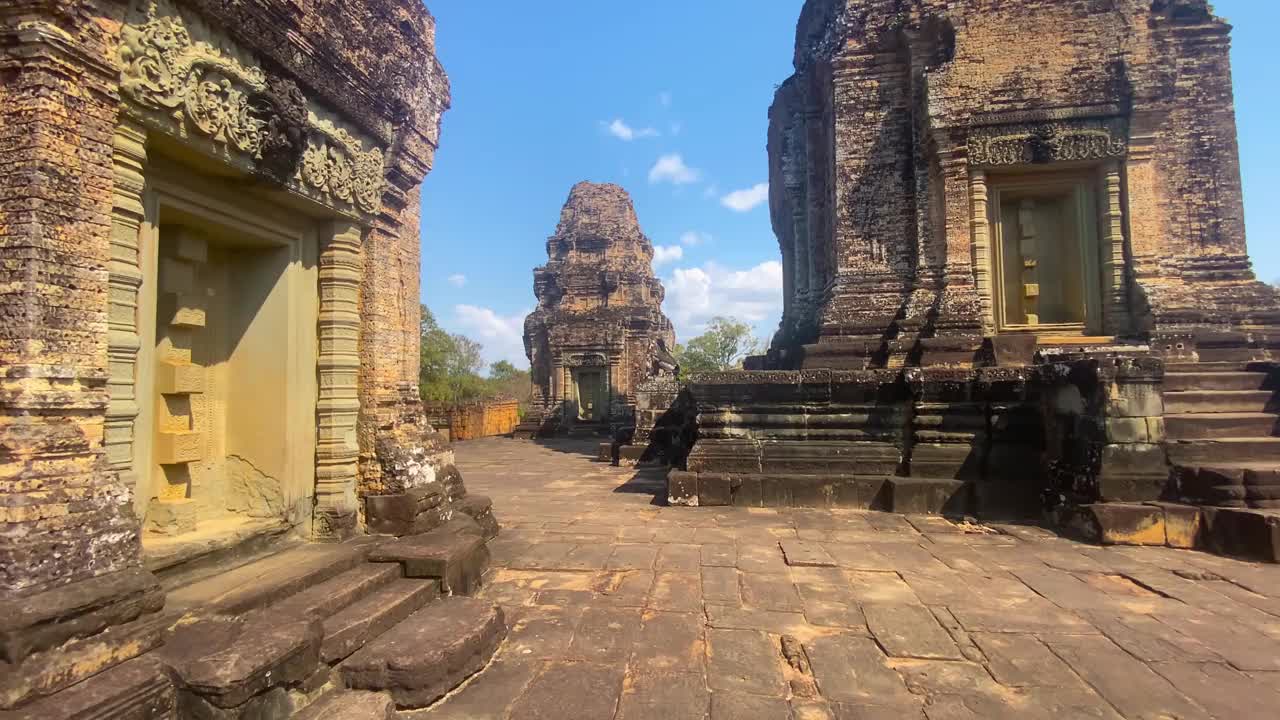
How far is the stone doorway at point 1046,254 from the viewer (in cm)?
848

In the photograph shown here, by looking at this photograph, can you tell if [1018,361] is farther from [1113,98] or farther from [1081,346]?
[1113,98]

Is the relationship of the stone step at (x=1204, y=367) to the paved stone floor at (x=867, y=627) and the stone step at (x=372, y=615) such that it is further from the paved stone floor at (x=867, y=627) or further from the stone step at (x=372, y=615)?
the stone step at (x=372, y=615)

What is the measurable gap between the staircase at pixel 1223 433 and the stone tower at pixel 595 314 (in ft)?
46.4

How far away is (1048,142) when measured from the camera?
8.06 m

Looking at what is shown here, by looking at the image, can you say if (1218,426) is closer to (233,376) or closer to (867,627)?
(867,627)

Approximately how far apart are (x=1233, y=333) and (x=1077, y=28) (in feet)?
13.6

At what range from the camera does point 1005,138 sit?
815 centimetres

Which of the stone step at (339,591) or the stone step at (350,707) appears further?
the stone step at (339,591)

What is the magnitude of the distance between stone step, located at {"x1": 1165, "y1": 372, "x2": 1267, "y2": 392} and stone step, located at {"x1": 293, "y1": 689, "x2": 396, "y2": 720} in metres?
7.56

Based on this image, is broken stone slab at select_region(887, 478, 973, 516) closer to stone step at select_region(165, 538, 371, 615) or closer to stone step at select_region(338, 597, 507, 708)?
stone step at select_region(338, 597, 507, 708)

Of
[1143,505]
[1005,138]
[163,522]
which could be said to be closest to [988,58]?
[1005,138]

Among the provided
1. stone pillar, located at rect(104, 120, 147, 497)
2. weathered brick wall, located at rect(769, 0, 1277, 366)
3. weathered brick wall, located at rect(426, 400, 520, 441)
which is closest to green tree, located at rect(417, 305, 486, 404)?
weathered brick wall, located at rect(426, 400, 520, 441)

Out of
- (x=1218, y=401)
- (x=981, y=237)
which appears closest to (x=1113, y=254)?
(x=981, y=237)

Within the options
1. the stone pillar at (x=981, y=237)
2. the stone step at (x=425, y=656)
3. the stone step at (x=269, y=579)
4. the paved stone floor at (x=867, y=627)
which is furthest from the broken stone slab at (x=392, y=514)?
the stone pillar at (x=981, y=237)
